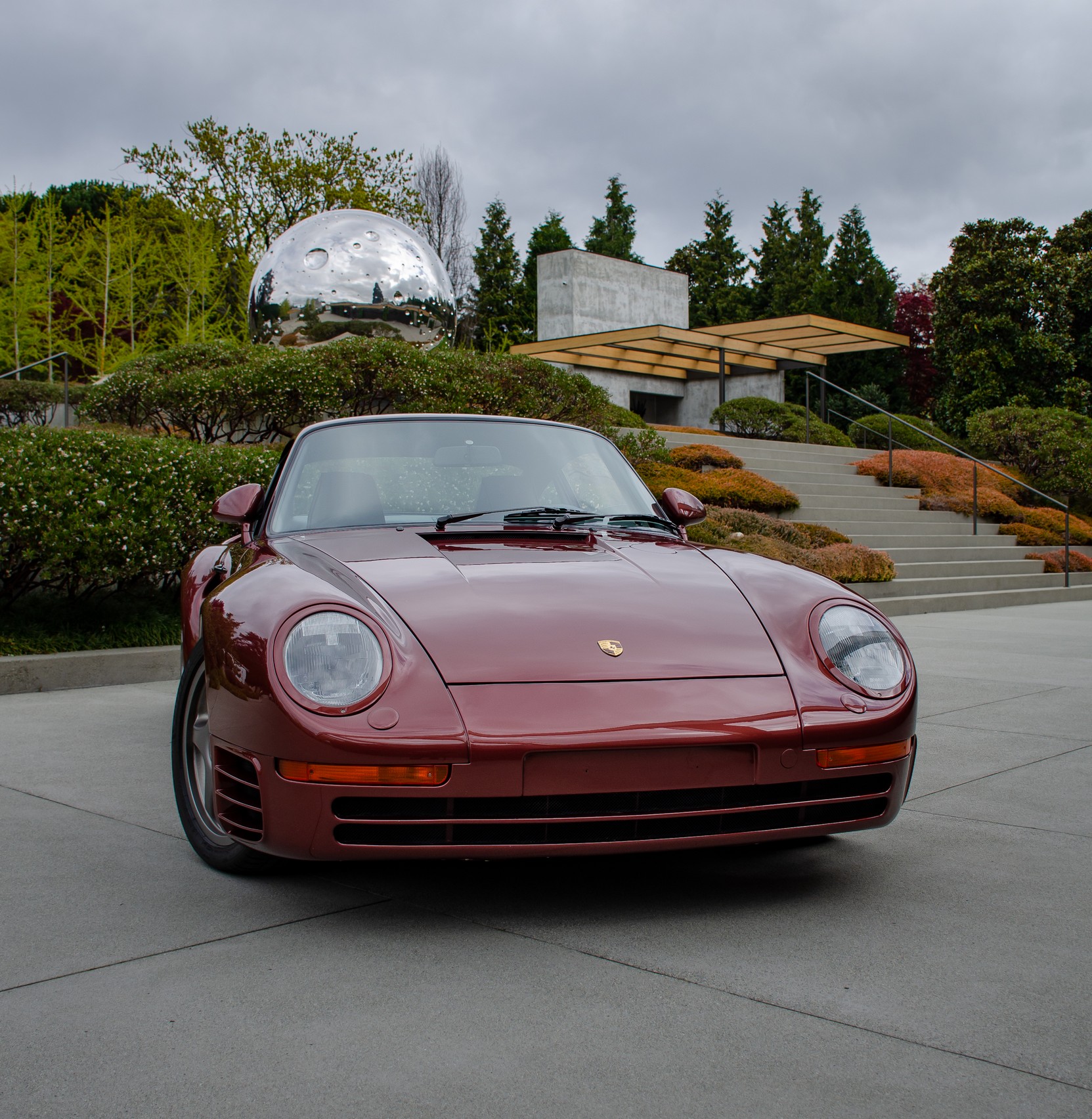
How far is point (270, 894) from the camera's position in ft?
9.20

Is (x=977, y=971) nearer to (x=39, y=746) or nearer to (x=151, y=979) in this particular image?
(x=151, y=979)

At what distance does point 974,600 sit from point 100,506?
33.3 ft

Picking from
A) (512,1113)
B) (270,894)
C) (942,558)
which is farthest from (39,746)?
(942,558)

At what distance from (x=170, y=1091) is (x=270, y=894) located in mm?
998

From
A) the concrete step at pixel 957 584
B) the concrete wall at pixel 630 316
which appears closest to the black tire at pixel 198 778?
the concrete step at pixel 957 584

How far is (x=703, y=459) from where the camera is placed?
16.9 metres

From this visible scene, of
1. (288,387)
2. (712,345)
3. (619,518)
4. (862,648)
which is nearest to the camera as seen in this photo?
(862,648)

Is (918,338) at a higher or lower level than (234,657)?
higher

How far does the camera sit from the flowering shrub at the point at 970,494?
18.2m

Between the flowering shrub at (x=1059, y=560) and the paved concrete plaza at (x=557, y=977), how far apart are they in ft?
44.8

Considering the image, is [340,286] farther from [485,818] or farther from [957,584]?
[485,818]

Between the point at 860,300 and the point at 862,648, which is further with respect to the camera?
the point at 860,300

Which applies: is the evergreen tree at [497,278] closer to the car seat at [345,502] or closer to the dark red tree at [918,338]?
the dark red tree at [918,338]

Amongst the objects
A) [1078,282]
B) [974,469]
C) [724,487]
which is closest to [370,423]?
[724,487]
